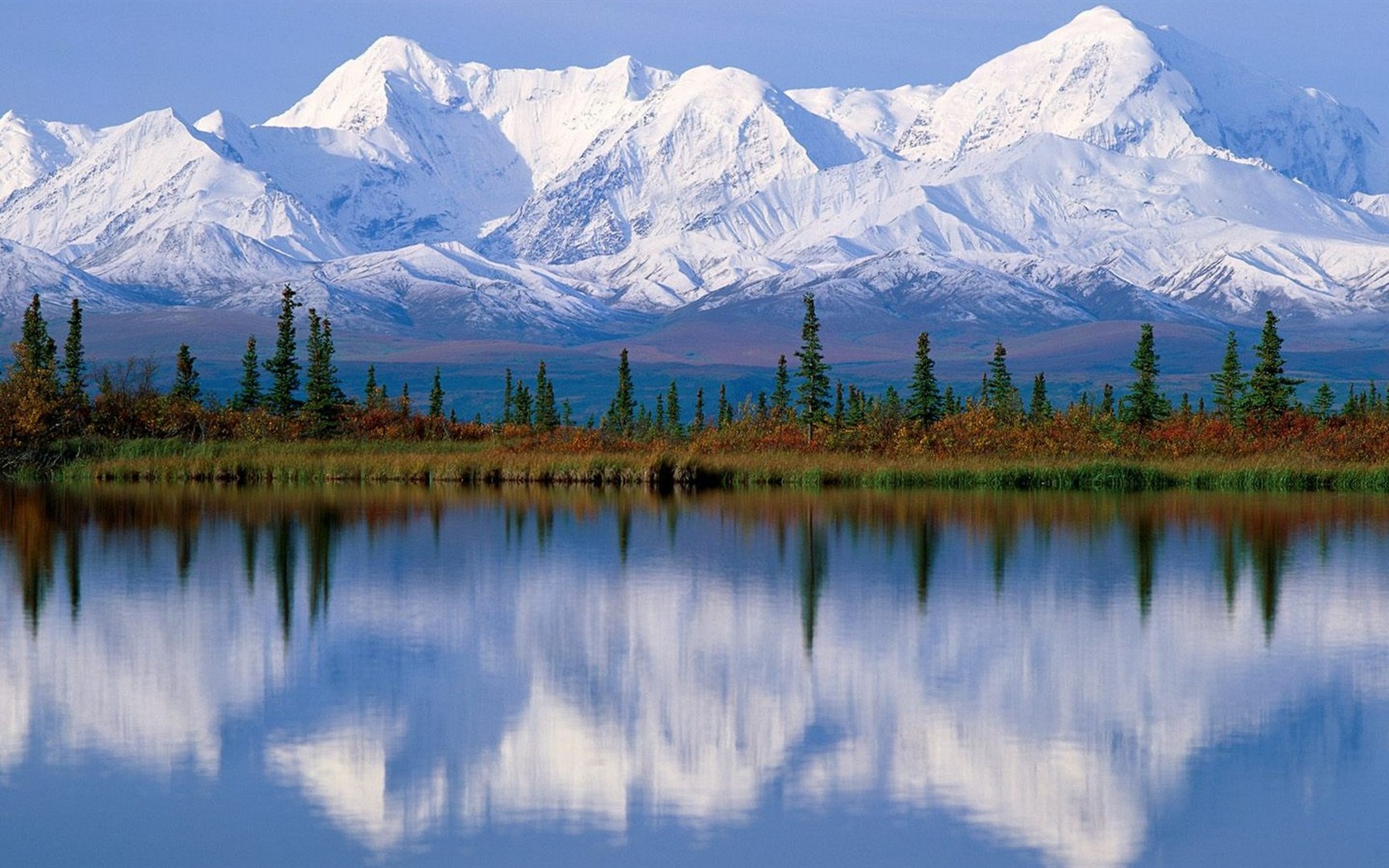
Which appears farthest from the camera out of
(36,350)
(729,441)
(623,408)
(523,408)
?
(523,408)

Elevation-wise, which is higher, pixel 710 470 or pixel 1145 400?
pixel 1145 400

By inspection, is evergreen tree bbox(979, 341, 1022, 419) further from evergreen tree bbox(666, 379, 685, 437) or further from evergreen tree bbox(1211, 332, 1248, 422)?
evergreen tree bbox(666, 379, 685, 437)

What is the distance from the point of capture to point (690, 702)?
24109 millimetres

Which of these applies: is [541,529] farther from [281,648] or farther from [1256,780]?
[1256,780]

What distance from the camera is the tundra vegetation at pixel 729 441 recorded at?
69.9 m

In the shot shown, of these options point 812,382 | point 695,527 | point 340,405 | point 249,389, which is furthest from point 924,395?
point 695,527

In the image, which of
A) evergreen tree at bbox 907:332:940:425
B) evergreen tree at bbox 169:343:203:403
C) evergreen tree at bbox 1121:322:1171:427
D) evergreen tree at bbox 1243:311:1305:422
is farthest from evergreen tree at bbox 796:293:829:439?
evergreen tree at bbox 169:343:203:403

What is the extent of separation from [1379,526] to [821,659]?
27.9 meters

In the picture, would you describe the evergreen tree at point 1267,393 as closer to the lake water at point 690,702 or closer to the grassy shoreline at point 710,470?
the grassy shoreline at point 710,470

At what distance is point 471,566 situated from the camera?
39.5 meters

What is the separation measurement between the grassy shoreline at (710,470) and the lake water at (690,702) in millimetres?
23947

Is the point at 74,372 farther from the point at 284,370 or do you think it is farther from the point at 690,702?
the point at 690,702

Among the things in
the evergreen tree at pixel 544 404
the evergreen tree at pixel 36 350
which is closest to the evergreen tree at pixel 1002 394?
the evergreen tree at pixel 544 404

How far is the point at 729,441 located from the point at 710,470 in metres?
10.8
